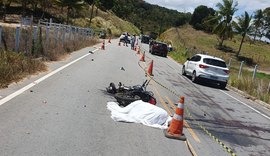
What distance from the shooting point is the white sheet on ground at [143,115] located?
30.1 feet

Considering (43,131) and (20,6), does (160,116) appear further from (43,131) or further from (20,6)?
(20,6)

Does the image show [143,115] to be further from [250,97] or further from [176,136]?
[250,97]

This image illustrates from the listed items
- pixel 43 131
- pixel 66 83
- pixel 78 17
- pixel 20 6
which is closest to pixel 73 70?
pixel 66 83

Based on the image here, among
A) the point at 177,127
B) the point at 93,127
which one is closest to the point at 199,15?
the point at 177,127

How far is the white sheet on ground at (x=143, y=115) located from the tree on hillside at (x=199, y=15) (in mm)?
100525

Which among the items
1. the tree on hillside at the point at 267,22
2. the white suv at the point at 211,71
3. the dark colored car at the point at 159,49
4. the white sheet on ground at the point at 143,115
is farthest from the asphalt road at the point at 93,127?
the tree on hillside at the point at 267,22

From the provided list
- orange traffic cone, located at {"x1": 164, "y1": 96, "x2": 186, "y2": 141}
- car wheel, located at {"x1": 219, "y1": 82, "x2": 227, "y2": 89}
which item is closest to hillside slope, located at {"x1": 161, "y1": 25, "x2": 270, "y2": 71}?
car wheel, located at {"x1": 219, "y1": 82, "x2": 227, "y2": 89}

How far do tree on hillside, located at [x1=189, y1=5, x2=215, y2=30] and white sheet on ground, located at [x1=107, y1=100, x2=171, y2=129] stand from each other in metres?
101

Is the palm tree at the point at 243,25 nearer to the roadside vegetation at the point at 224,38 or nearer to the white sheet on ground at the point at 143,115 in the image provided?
the roadside vegetation at the point at 224,38

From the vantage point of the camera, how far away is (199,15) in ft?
361

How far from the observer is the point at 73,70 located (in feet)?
58.3

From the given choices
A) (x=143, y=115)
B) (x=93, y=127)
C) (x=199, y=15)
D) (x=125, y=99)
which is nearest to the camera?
(x=93, y=127)

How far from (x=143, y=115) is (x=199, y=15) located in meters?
104

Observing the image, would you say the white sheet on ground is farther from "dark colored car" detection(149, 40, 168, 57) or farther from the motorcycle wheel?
"dark colored car" detection(149, 40, 168, 57)
